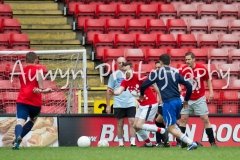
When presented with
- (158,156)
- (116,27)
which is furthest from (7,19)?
(158,156)

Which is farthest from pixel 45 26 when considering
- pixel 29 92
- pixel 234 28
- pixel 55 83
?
pixel 29 92

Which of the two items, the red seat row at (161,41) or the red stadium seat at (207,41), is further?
the red stadium seat at (207,41)

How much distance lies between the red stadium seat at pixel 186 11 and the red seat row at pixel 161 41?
132 centimetres

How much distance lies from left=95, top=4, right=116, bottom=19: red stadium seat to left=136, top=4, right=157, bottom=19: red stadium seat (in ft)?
2.50

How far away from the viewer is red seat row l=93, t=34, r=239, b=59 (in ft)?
61.6

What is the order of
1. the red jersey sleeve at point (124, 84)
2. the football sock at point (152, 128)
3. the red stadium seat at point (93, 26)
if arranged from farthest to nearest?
1. the red stadium seat at point (93, 26)
2. the red jersey sleeve at point (124, 84)
3. the football sock at point (152, 128)

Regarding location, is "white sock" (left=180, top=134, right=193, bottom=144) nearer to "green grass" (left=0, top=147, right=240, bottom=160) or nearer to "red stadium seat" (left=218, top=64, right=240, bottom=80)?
"green grass" (left=0, top=147, right=240, bottom=160)

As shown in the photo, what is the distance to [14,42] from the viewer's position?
59.2 ft

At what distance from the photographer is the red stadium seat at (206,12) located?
20688 millimetres

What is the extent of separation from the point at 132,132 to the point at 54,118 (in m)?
1.75

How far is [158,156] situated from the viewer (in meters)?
10.1

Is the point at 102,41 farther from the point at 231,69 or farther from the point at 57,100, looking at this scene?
the point at 57,100

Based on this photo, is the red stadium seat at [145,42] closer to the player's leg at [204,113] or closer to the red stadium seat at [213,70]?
the red stadium seat at [213,70]

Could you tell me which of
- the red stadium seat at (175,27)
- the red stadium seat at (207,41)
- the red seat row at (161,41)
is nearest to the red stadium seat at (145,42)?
the red seat row at (161,41)
